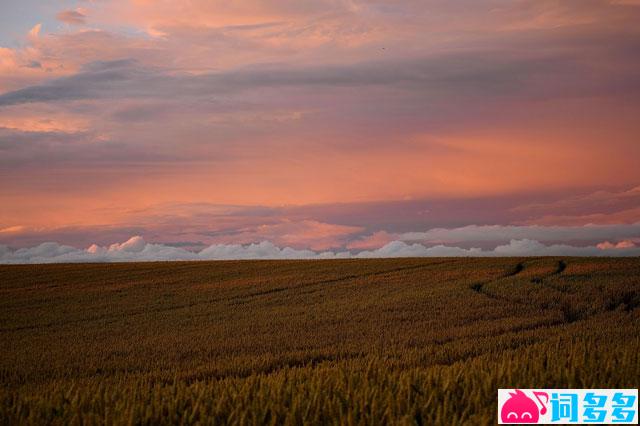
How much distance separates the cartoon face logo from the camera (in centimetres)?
518

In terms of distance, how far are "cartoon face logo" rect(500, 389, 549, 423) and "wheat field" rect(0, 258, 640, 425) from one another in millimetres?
172

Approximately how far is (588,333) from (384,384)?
14.4 metres

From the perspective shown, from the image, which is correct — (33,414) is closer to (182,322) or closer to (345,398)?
(345,398)

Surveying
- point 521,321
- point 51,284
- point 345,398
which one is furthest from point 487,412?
point 51,284

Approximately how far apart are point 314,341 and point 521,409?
1483 centimetres

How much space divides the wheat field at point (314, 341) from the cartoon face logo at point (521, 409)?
17 cm

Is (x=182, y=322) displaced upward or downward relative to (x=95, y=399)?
downward

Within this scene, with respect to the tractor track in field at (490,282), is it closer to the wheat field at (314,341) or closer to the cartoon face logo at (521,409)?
the wheat field at (314,341)

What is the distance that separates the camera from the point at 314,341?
19875 mm

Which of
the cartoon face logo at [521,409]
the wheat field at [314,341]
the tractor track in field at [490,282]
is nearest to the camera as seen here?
the cartoon face logo at [521,409]

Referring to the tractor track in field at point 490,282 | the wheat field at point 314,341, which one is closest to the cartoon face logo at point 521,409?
the wheat field at point 314,341

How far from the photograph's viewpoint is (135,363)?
58.5 feet


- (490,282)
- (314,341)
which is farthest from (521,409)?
(490,282)

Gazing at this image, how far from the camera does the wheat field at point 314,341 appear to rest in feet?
19.1
